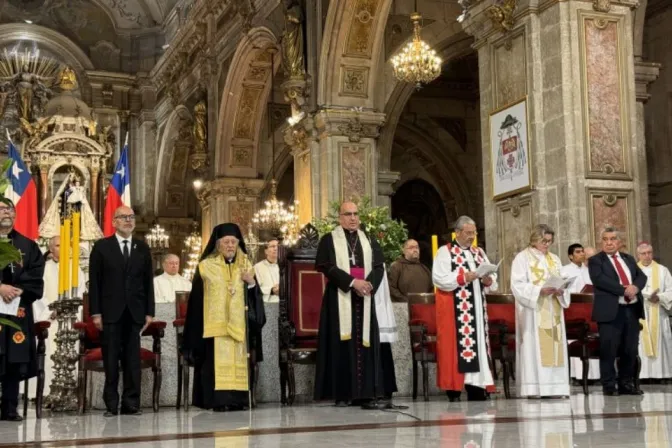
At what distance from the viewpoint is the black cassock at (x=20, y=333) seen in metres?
7.17

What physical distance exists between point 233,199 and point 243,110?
1831mm

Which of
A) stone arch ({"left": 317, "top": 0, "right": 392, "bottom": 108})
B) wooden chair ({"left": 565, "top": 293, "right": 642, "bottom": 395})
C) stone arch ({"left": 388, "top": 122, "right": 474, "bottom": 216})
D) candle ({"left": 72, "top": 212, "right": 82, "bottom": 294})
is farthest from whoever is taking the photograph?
stone arch ({"left": 388, "top": 122, "right": 474, "bottom": 216})

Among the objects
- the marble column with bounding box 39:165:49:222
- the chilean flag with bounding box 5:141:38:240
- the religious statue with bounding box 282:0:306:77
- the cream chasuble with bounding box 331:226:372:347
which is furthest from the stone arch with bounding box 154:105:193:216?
the cream chasuble with bounding box 331:226:372:347

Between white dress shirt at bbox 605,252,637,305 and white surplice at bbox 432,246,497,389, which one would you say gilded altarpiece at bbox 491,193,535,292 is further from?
white surplice at bbox 432,246,497,389

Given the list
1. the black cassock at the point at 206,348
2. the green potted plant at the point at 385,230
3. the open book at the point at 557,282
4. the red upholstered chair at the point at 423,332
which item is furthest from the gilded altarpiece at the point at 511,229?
the black cassock at the point at 206,348

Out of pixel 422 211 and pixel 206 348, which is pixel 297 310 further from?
pixel 422 211

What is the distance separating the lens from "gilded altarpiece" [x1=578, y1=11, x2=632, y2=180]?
10.3 meters

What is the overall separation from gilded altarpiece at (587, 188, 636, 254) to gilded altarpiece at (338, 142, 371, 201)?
239 inches

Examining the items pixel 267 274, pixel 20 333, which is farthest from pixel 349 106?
pixel 20 333

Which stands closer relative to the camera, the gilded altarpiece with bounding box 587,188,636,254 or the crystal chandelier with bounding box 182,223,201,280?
the gilded altarpiece with bounding box 587,188,636,254

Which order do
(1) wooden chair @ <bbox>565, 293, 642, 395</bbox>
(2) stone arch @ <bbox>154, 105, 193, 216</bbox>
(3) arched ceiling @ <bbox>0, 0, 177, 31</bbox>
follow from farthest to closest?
(3) arched ceiling @ <bbox>0, 0, 177, 31</bbox> < (2) stone arch @ <bbox>154, 105, 193, 216</bbox> < (1) wooden chair @ <bbox>565, 293, 642, 395</bbox>

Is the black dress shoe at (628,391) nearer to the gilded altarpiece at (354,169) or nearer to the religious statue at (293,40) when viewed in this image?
the gilded altarpiece at (354,169)

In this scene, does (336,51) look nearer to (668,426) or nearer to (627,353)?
(627,353)

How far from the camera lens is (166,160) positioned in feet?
89.1
